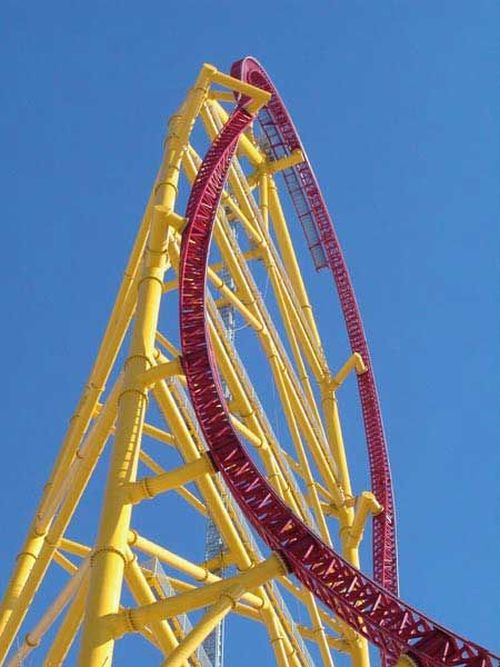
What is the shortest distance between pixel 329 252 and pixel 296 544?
34.0ft

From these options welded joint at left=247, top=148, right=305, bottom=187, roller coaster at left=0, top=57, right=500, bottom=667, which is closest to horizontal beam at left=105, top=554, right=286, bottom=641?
roller coaster at left=0, top=57, right=500, bottom=667

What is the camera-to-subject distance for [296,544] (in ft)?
29.9

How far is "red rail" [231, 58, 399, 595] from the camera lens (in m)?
→ 16.7

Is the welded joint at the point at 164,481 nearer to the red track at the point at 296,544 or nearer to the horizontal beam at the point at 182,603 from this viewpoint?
the red track at the point at 296,544

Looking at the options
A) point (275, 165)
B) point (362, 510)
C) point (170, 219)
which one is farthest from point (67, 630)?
point (275, 165)

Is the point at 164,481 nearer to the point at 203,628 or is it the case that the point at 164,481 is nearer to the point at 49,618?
the point at 203,628

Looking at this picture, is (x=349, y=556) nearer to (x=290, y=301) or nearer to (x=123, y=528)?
(x=290, y=301)

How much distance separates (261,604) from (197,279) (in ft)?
11.4

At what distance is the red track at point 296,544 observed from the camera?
8547mm

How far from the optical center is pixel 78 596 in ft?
33.1

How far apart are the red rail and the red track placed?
264 inches

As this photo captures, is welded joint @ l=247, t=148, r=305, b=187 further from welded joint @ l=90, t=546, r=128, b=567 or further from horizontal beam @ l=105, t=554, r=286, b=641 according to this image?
welded joint @ l=90, t=546, r=128, b=567

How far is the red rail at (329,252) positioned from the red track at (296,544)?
22.0ft

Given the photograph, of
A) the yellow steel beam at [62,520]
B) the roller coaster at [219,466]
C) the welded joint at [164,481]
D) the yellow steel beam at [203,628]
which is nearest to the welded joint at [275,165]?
the roller coaster at [219,466]
